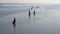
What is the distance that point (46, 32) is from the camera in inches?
826

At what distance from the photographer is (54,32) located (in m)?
21.0

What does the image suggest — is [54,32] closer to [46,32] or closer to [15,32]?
[46,32]

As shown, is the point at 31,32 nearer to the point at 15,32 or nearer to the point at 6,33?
the point at 15,32

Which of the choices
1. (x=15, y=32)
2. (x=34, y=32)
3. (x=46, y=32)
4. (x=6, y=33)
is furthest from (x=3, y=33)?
(x=46, y=32)

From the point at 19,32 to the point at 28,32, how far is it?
1486 millimetres

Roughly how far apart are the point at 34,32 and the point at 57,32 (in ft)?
12.4

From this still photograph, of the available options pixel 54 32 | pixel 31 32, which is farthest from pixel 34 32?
pixel 54 32

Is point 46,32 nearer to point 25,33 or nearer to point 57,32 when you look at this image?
point 57,32

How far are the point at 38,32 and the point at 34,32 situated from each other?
26.1 inches

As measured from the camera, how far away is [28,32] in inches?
830

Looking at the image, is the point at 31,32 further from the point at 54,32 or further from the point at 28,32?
the point at 54,32

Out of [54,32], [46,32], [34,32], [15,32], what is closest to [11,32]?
[15,32]

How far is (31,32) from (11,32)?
3.29 meters

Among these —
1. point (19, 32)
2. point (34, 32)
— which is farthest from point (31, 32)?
point (19, 32)
